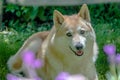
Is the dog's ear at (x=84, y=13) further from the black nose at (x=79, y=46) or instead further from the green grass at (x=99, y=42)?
the green grass at (x=99, y=42)

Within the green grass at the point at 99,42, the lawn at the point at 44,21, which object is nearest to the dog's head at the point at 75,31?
the green grass at the point at 99,42

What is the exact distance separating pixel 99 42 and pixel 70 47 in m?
1.66

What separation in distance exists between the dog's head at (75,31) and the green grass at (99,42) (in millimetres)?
864

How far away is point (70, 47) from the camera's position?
3852 millimetres

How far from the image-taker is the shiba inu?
150 inches

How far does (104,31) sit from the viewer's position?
20.1ft

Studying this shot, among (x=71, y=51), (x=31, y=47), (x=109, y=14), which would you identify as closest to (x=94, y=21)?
(x=109, y=14)

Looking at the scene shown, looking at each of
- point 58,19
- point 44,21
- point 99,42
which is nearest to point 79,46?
point 58,19

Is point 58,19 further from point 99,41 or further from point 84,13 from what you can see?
point 99,41

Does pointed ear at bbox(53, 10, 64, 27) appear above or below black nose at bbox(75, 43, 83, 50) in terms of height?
above

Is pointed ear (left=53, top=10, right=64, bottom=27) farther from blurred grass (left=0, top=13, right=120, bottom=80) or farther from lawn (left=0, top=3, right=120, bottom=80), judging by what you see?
lawn (left=0, top=3, right=120, bottom=80)

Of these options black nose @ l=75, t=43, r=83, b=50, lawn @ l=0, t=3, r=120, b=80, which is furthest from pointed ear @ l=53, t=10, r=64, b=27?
lawn @ l=0, t=3, r=120, b=80

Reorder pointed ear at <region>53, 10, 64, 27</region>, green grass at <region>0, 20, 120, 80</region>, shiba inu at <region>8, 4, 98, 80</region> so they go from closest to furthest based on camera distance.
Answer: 1. shiba inu at <region>8, 4, 98, 80</region>
2. pointed ear at <region>53, 10, 64, 27</region>
3. green grass at <region>0, 20, 120, 80</region>

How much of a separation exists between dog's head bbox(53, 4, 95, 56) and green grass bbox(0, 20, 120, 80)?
2.83 ft
